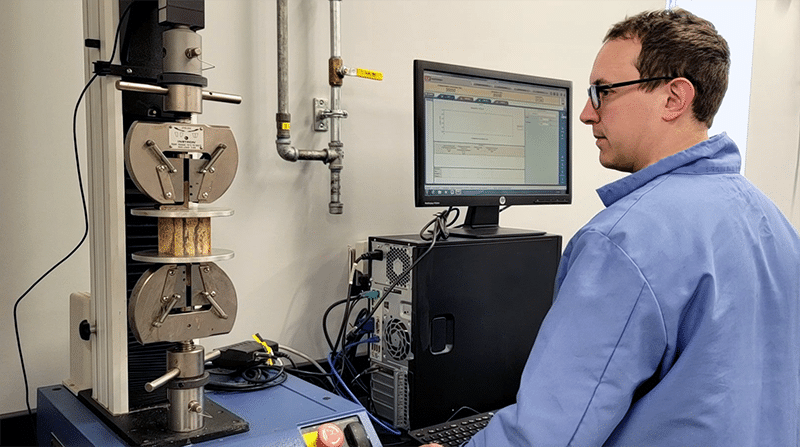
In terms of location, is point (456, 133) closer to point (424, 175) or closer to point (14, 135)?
point (424, 175)

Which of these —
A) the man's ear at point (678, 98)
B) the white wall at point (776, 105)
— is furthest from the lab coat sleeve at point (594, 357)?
the white wall at point (776, 105)

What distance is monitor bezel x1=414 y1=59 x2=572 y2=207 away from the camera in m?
1.46

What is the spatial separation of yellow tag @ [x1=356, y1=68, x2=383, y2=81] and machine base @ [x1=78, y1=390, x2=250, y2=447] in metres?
0.87

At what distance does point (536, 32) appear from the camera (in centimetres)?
208

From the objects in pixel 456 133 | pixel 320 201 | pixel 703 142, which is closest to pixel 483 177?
pixel 456 133

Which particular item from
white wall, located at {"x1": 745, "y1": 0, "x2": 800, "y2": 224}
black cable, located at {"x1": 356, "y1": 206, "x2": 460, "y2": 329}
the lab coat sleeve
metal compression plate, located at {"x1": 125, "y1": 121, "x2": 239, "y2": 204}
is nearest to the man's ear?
the lab coat sleeve

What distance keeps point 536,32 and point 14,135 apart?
151cm

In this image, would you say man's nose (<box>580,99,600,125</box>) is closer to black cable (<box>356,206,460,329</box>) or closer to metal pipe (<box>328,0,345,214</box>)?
black cable (<box>356,206,460,329</box>)

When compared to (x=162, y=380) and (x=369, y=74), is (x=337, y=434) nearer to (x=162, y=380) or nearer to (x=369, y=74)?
(x=162, y=380)

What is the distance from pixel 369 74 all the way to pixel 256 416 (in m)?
0.89

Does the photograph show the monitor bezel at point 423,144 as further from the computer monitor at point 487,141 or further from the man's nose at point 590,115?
the man's nose at point 590,115

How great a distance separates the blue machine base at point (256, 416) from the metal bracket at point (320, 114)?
0.67m

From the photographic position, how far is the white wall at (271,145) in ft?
4.14

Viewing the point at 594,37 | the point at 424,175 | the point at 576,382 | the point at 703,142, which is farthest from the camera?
the point at 594,37
